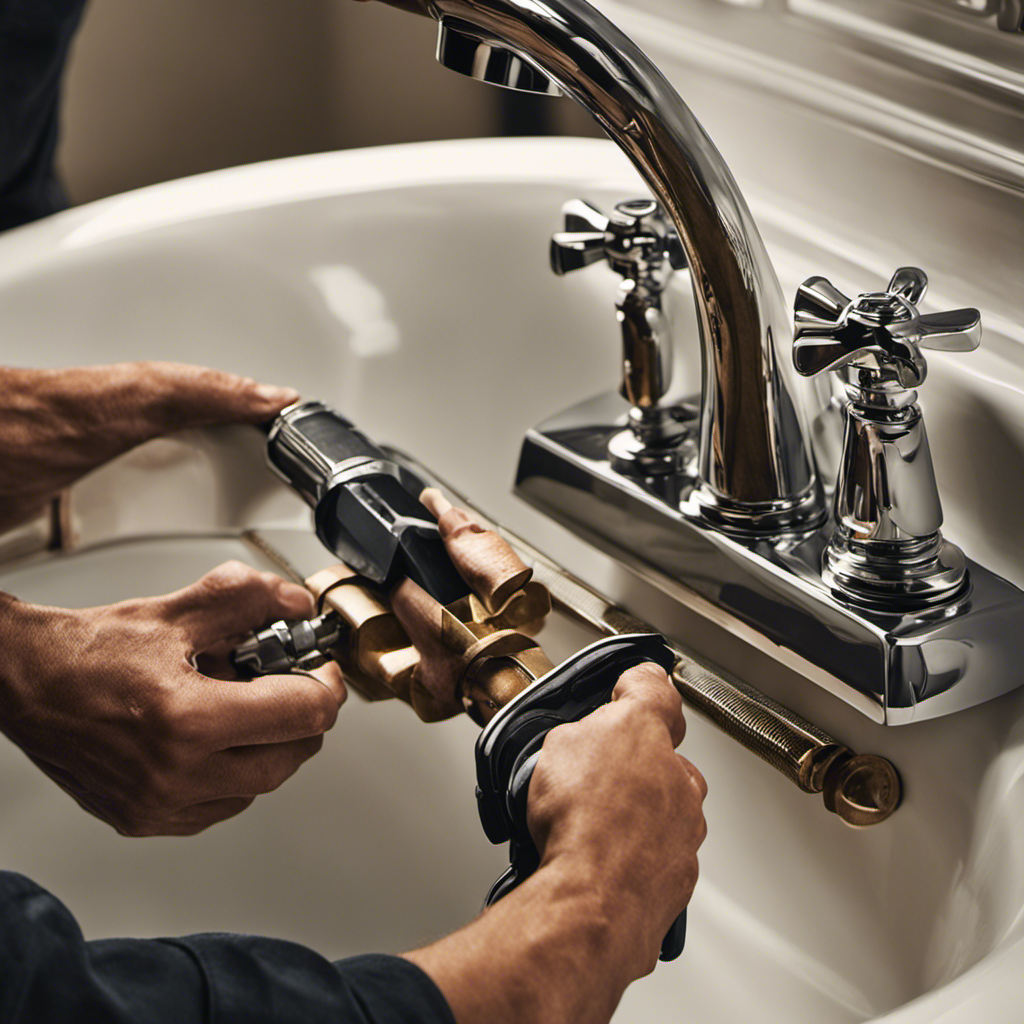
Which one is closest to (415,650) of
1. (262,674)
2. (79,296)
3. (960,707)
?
(262,674)

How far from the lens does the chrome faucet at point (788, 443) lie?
13.1 inches

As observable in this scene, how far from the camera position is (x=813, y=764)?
1.19ft

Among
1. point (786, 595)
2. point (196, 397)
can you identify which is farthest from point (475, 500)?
point (786, 595)

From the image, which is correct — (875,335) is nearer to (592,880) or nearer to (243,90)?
(592,880)

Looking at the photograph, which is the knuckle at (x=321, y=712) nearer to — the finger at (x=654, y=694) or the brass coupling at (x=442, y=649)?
→ the brass coupling at (x=442, y=649)

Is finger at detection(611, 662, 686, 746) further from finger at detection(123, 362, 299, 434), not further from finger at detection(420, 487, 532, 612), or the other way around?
finger at detection(123, 362, 299, 434)

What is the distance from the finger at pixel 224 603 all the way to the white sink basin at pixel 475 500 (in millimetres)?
98

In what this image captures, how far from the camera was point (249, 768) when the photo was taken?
16.3 inches

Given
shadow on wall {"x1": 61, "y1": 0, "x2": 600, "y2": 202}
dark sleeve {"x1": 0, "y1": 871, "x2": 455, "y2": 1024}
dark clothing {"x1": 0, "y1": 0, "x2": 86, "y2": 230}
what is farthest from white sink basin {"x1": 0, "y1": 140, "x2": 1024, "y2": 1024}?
shadow on wall {"x1": 61, "y1": 0, "x2": 600, "y2": 202}

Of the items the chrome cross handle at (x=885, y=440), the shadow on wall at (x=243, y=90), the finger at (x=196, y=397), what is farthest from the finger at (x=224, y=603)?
the shadow on wall at (x=243, y=90)

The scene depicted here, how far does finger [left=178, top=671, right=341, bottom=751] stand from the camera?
40 centimetres

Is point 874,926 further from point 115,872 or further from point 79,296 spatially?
point 79,296

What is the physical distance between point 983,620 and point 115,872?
338 millimetres

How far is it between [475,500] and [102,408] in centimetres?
17
